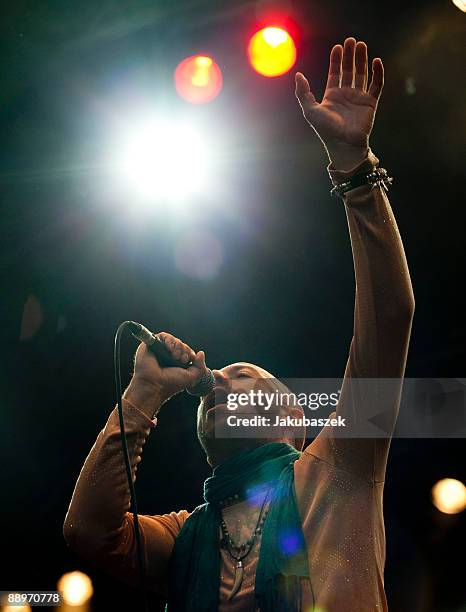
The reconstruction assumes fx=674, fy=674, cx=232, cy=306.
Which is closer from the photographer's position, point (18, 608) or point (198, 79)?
point (198, 79)

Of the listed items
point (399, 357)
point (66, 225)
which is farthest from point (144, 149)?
point (399, 357)

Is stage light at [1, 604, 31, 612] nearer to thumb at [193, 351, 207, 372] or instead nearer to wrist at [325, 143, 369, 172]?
thumb at [193, 351, 207, 372]

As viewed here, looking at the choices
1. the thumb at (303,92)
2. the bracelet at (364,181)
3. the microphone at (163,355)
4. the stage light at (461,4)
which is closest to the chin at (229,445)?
the microphone at (163,355)

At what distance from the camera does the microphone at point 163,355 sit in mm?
1721

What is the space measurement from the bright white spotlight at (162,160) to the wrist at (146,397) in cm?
176

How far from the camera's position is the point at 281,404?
2051mm

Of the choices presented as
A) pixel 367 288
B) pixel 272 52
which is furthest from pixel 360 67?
pixel 272 52

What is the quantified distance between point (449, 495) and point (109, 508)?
2.39 m

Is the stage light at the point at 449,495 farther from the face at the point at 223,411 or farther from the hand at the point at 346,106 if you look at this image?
the hand at the point at 346,106

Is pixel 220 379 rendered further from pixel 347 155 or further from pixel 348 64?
pixel 348 64

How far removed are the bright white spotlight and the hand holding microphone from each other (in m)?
1.68

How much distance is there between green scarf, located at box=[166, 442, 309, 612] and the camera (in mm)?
1495

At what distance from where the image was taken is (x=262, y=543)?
5.22ft

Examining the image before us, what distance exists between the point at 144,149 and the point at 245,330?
1100 mm
